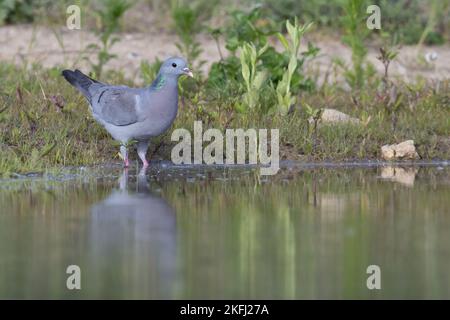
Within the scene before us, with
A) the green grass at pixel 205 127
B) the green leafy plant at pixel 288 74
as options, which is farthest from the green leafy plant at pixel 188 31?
the green leafy plant at pixel 288 74

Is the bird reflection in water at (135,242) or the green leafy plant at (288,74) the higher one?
the green leafy plant at (288,74)

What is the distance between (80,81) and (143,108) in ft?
3.29

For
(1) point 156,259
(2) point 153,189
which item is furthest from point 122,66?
(1) point 156,259

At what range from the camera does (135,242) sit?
6.59m

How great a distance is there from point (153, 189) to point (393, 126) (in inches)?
101

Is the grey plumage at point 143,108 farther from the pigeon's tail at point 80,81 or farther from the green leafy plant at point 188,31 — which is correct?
the green leafy plant at point 188,31

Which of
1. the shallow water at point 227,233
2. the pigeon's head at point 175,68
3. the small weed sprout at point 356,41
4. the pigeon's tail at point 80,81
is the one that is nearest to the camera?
the shallow water at point 227,233

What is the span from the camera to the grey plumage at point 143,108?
8.98 meters

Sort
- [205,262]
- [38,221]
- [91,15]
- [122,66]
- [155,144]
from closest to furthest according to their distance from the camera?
[205,262] < [38,221] < [155,144] < [122,66] < [91,15]

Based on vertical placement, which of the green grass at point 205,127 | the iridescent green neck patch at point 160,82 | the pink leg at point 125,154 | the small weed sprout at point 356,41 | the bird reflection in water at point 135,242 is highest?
→ the small weed sprout at point 356,41

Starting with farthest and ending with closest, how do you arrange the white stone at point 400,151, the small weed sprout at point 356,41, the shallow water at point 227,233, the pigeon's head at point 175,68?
the small weed sprout at point 356,41, the white stone at point 400,151, the pigeon's head at point 175,68, the shallow water at point 227,233

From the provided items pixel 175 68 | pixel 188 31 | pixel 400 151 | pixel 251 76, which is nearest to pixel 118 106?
pixel 175 68

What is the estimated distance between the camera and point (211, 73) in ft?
35.6
